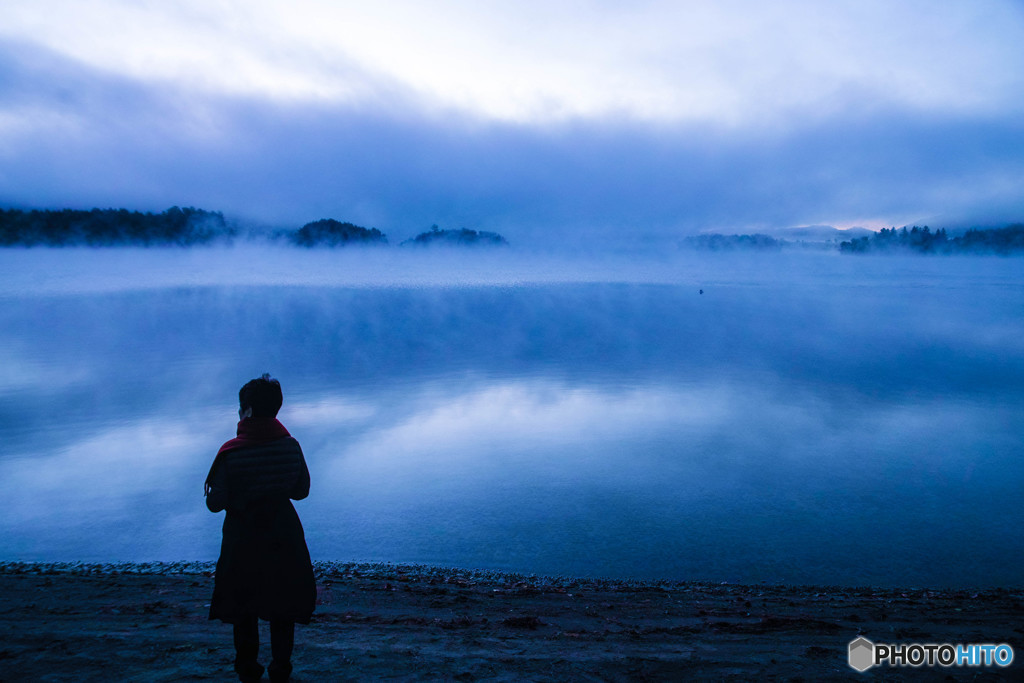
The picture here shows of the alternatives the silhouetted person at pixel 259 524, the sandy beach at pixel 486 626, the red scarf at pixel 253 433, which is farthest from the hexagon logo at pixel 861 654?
the red scarf at pixel 253 433

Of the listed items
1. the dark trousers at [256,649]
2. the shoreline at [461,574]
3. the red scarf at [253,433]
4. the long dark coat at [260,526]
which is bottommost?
the shoreline at [461,574]

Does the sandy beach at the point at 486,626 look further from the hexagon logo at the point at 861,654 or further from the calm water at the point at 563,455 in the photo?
the calm water at the point at 563,455

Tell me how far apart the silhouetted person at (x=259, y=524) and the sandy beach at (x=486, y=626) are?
2.63 ft

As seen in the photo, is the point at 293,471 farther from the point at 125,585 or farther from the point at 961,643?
the point at 961,643

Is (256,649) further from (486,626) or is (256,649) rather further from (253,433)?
(486,626)

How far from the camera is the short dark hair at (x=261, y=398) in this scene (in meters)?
3.69

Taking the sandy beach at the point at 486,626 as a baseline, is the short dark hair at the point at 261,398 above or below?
above

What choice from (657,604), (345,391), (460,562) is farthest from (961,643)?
(345,391)

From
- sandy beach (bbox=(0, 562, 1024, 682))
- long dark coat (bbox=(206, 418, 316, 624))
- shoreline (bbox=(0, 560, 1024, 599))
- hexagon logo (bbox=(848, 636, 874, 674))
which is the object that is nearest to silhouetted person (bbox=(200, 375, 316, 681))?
long dark coat (bbox=(206, 418, 316, 624))

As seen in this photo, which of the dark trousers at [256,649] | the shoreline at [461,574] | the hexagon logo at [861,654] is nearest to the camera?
the dark trousers at [256,649]

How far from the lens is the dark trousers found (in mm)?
3982

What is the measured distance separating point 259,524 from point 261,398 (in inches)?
30.4

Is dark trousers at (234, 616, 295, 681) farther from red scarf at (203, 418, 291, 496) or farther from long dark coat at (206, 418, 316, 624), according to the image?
red scarf at (203, 418, 291, 496)

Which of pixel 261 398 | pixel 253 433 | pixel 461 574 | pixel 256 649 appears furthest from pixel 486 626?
pixel 261 398
